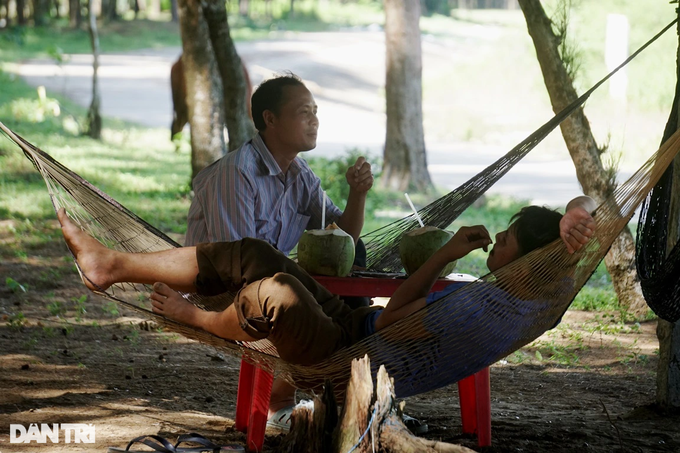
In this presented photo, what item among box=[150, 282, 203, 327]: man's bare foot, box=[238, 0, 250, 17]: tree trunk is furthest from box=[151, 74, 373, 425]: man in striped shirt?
box=[238, 0, 250, 17]: tree trunk

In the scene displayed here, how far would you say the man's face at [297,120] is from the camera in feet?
9.44

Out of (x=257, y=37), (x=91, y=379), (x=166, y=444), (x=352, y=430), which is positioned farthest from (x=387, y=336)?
(x=257, y=37)

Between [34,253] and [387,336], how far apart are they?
363cm

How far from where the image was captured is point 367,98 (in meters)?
14.7

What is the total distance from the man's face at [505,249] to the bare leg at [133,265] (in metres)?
0.84

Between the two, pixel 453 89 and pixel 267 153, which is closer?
pixel 267 153

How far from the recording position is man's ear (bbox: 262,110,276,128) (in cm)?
291

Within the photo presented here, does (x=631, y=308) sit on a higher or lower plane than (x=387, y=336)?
lower

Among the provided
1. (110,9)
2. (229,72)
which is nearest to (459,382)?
(229,72)

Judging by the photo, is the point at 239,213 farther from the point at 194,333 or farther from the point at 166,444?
the point at 166,444

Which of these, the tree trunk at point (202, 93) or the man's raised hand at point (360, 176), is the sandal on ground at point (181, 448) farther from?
the tree trunk at point (202, 93)

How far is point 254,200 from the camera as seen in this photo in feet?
9.28

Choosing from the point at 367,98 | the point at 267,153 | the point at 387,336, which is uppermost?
the point at 267,153

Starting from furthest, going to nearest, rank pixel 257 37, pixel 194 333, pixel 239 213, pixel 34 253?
pixel 257 37 < pixel 34 253 < pixel 239 213 < pixel 194 333
